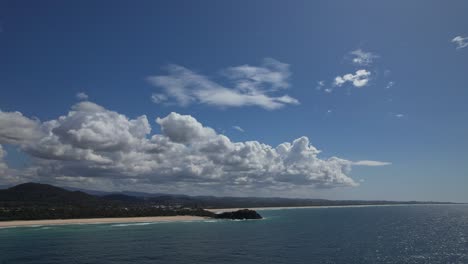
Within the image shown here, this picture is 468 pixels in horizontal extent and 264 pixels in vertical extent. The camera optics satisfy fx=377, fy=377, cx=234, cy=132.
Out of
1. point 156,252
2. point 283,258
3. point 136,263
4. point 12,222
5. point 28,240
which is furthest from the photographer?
point 12,222

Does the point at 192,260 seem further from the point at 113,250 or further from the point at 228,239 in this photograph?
the point at 228,239

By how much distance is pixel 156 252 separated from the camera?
293 feet

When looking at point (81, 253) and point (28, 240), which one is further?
point (28, 240)

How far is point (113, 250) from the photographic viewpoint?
9150 cm

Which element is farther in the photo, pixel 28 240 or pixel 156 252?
pixel 28 240

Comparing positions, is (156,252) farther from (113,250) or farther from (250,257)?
(250,257)

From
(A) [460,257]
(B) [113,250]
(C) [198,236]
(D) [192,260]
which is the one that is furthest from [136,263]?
(A) [460,257]

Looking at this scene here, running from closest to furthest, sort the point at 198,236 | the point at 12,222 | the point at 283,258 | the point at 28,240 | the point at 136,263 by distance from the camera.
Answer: the point at 136,263, the point at 283,258, the point at 28,240, the point at 198,236, the point at 12,222

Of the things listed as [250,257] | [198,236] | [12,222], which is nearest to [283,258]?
[250,257]

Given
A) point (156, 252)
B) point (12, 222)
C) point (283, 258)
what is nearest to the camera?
point (283, 258)

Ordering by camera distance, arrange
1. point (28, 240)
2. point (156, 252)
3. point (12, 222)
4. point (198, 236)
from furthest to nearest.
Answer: point (12, 222)
point (198, 236)
point (28, 240)
point (156, 252)

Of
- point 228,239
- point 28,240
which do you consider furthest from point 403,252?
point 28,240

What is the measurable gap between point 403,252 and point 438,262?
42.1 feet

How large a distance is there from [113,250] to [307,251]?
47282mm
